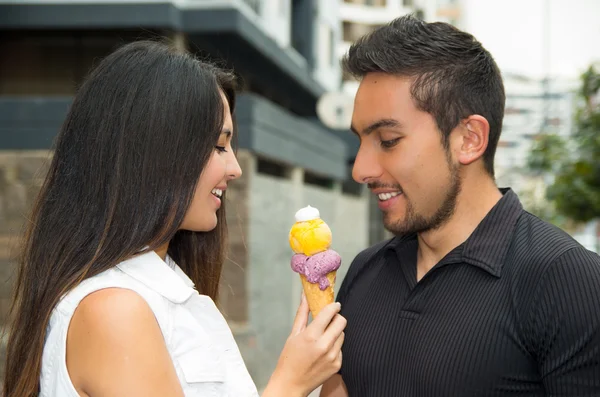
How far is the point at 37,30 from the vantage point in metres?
15.0

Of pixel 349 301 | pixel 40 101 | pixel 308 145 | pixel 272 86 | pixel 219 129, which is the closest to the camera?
pixel 219 129

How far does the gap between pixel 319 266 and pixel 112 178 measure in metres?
0.93

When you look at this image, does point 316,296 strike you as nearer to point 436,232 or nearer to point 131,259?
point 436,232

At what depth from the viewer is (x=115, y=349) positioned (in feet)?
7.73

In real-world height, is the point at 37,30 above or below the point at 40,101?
above

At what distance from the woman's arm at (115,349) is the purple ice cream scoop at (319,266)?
0.84 metres

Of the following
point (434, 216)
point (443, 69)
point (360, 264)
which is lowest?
point (360, 264)

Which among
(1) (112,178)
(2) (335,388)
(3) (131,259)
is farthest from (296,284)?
(1) (112,178)

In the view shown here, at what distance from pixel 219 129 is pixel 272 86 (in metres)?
19.6

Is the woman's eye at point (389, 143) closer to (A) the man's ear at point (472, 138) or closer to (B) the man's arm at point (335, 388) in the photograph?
(A) the man's ear at point (472, 138)

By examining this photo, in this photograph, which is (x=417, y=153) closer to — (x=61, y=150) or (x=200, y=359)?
(x=200, y=359)

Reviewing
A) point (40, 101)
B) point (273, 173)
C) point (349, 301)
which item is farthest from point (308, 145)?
point (349, 301)

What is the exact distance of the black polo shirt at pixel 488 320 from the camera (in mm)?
2453

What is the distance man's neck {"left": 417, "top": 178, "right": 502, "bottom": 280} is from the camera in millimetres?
2986
